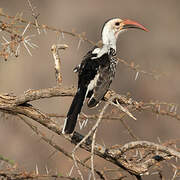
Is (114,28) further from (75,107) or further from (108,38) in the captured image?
(75,107)

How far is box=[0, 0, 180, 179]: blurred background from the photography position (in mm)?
10938

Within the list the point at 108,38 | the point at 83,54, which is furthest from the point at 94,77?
the point at 83,54

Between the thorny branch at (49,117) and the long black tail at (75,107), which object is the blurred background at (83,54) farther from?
the thorny branch at (49,117)

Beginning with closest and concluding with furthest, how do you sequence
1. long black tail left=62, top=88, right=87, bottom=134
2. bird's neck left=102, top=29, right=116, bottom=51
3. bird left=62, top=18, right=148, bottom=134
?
long black tail left=62, top=88, right=87, bottom=134, bird left=62, top=18, right=148, bottom=134, bird's neck left=102, top=29, right=116, bottom=51

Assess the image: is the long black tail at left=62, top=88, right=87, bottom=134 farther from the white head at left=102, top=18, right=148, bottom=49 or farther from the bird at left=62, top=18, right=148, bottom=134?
the white head at left=102, top=18, right=148, bottom=49

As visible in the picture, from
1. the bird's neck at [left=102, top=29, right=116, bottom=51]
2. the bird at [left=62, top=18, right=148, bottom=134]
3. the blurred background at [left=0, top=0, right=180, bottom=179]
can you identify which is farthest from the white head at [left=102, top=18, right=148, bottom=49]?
the blurred background at [left=0, top=0, right=180, bottom=179]

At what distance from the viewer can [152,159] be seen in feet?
11.0

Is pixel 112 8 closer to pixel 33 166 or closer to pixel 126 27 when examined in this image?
pixel 33 166

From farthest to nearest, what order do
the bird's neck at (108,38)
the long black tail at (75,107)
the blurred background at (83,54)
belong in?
1. the blurred background at (83,54)
2. the bird's neck at (108,38)
3. the long black tail at (75,107)

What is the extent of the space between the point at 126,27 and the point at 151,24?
26.1 ft

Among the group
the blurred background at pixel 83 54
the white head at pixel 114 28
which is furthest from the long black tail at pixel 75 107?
the blurred background at pixel 83 54

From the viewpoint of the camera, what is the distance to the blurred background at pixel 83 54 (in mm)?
10938

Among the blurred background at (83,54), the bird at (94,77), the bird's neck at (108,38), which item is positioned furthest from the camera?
the blurred background at (83,54)

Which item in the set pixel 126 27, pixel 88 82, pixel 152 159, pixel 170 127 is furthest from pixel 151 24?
pixel 152 159
